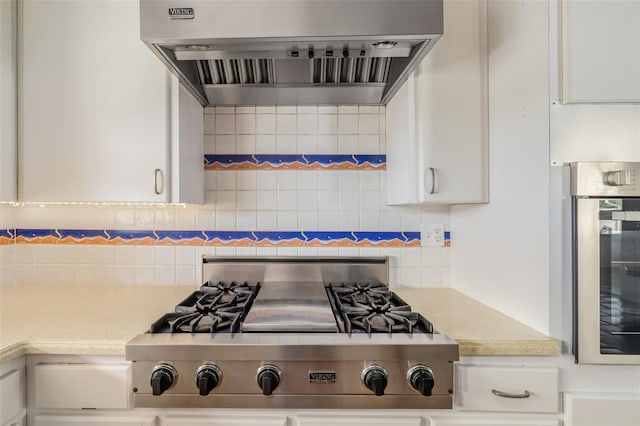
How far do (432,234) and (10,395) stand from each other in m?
1.64

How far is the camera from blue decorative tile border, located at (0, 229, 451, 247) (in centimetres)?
160

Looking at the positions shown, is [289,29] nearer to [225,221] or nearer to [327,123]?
[327,123]

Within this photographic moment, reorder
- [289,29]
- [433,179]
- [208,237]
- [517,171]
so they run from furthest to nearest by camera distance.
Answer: [208,237] < [433,179] < [517,171] < [289,29]

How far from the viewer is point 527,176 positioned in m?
1.06

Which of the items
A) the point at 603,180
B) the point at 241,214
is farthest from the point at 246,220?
the point at 603,180

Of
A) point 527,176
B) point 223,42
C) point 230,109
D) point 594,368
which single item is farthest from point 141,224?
point 594,368

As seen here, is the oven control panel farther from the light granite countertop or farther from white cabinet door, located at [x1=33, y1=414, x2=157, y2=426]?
white cabinet door, located at [x1=33, y1=414, x2=157, y2=426]

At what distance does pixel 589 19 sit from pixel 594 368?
1.01 m

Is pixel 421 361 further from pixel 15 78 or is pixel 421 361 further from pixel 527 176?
pixel 15 78

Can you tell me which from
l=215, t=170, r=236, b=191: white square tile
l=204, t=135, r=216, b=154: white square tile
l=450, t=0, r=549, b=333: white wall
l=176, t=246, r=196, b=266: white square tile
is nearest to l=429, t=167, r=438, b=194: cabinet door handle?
l=450, t=0, r=549, b=333: white wall

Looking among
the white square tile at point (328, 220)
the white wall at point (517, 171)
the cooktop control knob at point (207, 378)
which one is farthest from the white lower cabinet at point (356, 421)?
the white square tile at point (328, 220)

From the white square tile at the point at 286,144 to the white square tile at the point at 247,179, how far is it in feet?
0.57

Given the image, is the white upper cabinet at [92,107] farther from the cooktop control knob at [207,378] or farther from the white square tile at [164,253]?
the cooktop control knob at [207,378]

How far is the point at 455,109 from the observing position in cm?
124
